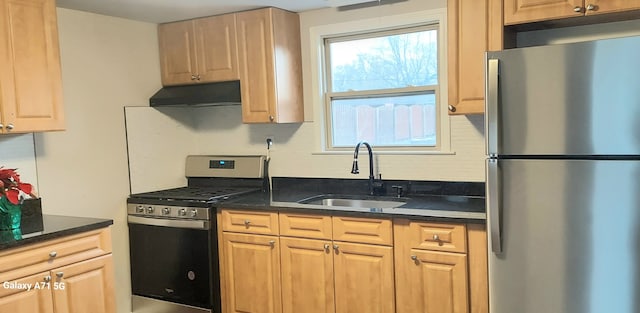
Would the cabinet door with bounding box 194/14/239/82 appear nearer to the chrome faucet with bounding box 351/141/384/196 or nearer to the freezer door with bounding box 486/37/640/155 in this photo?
the chrome faucet with bounding box 351/141/384/196

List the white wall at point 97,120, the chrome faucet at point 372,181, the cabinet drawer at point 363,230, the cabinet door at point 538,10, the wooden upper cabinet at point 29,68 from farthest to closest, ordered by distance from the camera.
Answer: the chrome faucet at point 372,181
the white wall at point 97,120
the cabinet drawer at point 363,230
the wooden upper cabinet at point 29,68
the cabinet door at point 538,10

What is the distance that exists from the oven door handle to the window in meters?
1.03

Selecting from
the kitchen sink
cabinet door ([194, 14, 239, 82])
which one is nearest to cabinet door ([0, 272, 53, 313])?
the kitchen sink

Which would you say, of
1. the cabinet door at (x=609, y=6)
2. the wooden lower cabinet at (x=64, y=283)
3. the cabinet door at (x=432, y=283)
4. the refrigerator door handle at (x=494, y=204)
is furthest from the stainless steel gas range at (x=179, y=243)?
the cabinet door at (x=609, y=6)

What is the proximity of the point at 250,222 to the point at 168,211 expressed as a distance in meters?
0.63

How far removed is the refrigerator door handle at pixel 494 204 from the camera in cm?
243

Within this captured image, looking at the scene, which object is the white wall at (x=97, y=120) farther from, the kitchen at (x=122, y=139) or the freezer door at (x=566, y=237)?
the freezer door at (x=566, y=237)

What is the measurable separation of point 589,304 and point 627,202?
1.50ft

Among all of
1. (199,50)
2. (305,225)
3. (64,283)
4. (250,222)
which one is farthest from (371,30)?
(64,283)

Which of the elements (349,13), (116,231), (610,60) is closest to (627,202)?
(610,60)

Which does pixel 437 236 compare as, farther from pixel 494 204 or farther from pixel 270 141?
pixel 270 141

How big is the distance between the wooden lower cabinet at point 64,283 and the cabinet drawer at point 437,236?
1.67m

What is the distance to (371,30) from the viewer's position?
3.66m

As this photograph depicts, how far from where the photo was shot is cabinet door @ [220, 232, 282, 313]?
340 cm
